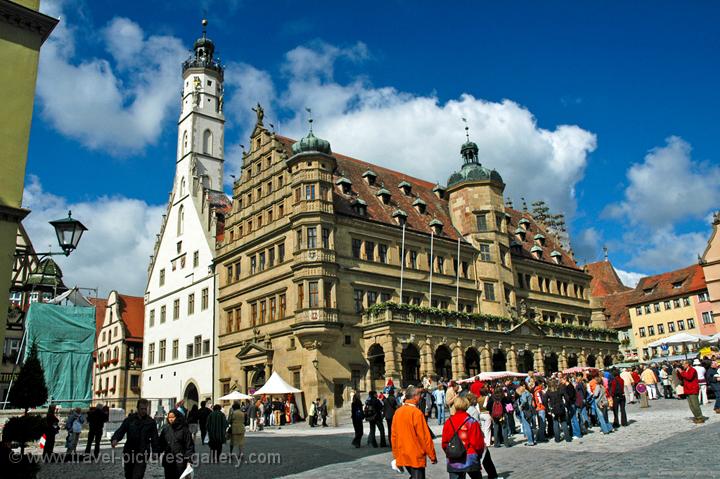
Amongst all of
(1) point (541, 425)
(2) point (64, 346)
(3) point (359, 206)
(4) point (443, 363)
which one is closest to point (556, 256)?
(4) point (443, 363)

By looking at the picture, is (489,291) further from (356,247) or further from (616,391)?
(616,391)

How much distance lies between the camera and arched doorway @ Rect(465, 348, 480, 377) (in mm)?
44575

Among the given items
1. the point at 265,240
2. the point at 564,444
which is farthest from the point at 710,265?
the point at 564,444

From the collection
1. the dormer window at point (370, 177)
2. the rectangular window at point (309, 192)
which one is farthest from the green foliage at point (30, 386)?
the dormer window at point (370, 177)

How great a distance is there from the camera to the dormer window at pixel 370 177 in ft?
161

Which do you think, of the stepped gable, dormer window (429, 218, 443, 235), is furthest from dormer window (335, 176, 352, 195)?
the stepped gable

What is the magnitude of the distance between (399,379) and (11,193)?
28087 mm

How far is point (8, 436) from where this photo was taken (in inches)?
420

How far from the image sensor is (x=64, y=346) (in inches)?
1556

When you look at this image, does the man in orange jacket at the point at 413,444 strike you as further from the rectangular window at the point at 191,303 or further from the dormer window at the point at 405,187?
the rectangular window at the point at 191,303

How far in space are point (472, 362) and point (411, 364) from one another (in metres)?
5.74

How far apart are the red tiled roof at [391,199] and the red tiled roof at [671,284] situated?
19.1 metres

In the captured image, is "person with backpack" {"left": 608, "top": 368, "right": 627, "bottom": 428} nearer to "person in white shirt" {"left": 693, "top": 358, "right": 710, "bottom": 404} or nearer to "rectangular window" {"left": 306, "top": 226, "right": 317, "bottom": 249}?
"person in white shirt" {"left": 693, "top": 358, "right": 710, "bottom": 404}

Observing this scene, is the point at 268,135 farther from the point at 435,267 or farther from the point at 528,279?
the point at 528,279
